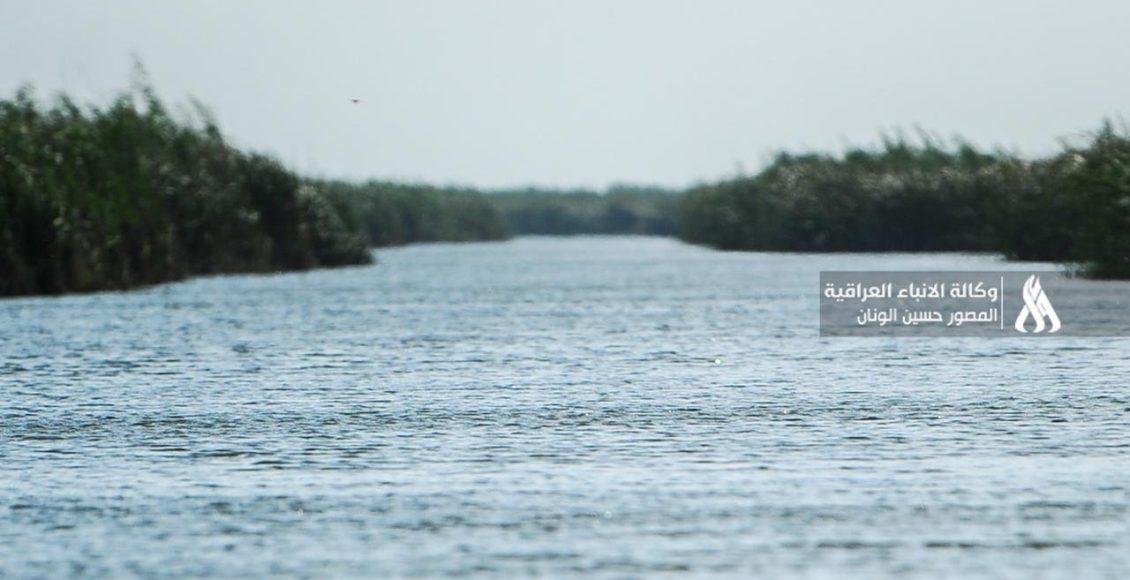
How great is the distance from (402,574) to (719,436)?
4.39 metres

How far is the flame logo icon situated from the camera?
68.8 feet

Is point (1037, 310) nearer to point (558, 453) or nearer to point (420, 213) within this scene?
point (558, 453)

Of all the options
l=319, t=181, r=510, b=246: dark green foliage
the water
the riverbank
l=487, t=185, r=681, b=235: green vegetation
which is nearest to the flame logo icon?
the water

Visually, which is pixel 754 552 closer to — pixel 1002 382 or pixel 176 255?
pixel 1002 382

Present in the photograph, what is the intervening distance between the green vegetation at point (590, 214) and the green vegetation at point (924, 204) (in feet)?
135

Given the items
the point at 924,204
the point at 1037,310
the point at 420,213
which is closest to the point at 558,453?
the point at 1037,310

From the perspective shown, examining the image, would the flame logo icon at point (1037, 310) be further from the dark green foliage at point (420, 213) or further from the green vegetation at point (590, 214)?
the green vegetation at point (590, 214)

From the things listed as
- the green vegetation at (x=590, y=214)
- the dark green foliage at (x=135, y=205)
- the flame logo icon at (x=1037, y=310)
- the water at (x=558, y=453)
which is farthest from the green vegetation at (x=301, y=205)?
the green vegetation at (x=590, y=214)

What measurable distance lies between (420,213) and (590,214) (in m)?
32.7

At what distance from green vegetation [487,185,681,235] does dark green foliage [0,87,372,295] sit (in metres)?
62.8

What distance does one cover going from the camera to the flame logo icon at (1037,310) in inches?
826

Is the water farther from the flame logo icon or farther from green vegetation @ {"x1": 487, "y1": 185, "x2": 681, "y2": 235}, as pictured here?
green vegetation @ {"x1": 487, "y1": 185, "x2": 681, "y2": 235}

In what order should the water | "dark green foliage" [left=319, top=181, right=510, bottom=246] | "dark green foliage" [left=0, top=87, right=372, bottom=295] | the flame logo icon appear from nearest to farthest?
the water < the flame logo icon < "dark green foliage" [left=0, top=87, right=372, bottom=295] < "dark green foliage" [left=319, top=181, right=510, bottom=246]

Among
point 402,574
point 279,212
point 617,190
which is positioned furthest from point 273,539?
point 617,190
